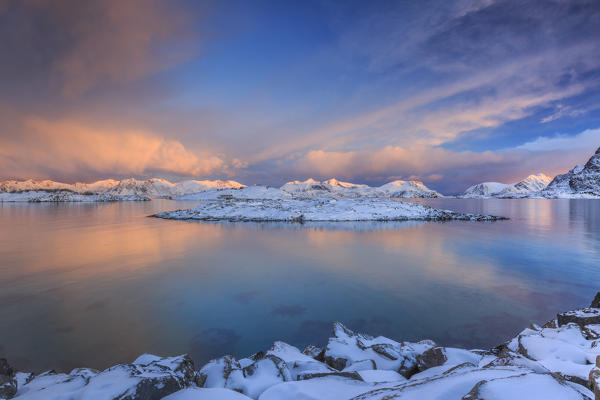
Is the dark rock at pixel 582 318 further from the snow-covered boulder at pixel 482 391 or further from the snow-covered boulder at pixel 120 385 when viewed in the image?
the snow-covered boulder at pixel 120 385

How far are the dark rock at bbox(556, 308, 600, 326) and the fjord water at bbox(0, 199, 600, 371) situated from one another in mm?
1983

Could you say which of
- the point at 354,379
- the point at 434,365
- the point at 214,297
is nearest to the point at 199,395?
the point at 354,379

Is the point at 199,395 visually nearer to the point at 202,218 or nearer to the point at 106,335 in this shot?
the point at 106,335

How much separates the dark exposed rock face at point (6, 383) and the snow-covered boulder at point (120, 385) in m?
0.14

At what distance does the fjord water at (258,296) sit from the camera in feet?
27.3

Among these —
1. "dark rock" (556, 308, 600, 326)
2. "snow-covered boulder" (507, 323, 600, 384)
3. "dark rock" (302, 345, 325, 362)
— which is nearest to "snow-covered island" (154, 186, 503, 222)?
"dark rock" (302, 345, 325, 362)

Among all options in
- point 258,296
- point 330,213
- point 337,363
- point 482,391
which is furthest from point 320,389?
point 330,213

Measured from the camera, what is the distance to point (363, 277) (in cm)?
1419

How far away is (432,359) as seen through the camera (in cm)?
574

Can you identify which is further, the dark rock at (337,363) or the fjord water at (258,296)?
the fjord water at (258,296)

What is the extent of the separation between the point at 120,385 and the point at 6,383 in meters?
2.48

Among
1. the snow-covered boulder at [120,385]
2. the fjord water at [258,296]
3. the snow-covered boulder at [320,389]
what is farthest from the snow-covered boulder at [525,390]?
the fjord water at [258,296]

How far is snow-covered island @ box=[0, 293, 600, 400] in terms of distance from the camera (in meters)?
3.24

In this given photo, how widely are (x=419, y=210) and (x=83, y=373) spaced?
51.8 metres
